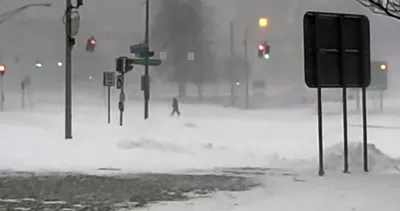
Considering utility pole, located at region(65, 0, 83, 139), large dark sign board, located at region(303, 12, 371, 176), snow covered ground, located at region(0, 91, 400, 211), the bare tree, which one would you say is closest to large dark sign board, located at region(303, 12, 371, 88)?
large dark sign board, located at region(303, 12, 371, 176)

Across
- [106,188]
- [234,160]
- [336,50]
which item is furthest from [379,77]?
[106,188]

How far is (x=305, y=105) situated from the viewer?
256 ft

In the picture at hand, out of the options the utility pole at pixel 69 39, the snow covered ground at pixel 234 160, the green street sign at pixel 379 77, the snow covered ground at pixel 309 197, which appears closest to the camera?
the snow covered ground at pixel 309 197

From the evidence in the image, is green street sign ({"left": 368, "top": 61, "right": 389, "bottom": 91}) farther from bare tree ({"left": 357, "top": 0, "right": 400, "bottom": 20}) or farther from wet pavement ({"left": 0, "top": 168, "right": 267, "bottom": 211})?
wet pavement ({"left": 0, "top": 168, "right": 267, "bottom": 211})

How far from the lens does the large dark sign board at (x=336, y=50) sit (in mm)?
14578

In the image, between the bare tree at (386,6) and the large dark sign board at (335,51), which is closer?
the bare tree at (386,6)

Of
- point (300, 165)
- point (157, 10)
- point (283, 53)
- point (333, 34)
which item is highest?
point (157, 10)

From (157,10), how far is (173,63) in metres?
9.96

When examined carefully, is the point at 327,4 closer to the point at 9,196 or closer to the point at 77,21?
the point at 77,21

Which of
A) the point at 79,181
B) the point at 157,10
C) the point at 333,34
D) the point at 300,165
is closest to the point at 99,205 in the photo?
the point at 79,181

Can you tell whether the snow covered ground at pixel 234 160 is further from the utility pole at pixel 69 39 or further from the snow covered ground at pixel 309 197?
the utility pole at pixel 69 39

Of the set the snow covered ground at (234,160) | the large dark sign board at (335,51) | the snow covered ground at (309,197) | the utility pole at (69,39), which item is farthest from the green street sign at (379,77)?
the snow covered ground at (309,197)

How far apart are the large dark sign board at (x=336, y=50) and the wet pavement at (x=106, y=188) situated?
2.38 m

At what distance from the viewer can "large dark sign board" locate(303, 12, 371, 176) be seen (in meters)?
14.6
